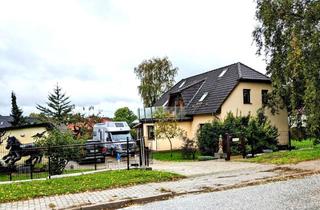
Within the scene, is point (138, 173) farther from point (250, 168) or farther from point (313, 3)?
point (313, 3)

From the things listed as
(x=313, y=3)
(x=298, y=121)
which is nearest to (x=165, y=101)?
(x=298, y=121)

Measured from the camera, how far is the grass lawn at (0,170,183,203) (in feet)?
37.3

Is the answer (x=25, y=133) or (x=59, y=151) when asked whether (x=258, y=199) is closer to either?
(x=59, y=151)

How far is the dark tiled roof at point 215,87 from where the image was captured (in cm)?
3230

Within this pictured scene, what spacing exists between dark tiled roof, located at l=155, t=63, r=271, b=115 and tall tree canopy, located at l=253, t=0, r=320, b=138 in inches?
169

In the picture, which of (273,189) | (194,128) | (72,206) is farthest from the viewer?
(194,128)

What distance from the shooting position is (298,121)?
95.5ft

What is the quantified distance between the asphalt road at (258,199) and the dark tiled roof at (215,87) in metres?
21.0

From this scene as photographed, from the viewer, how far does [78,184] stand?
41.3ft

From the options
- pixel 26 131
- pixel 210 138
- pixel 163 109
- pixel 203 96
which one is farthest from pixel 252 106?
pixel 26 131

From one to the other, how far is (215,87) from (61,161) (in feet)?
66.1

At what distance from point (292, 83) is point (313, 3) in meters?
5.64

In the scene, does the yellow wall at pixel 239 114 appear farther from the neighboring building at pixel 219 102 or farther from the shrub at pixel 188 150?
the shrub at pixel 188 150

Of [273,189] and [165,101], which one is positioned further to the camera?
[165,101]
